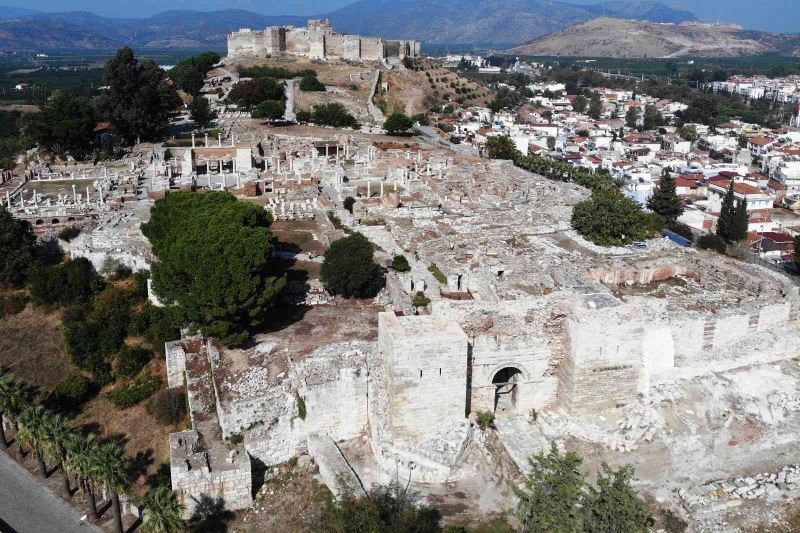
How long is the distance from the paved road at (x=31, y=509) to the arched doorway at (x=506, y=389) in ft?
29.5

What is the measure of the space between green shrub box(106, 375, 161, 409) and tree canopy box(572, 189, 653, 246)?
17.3 metres

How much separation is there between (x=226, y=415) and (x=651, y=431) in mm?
9232

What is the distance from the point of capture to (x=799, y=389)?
16.3 metres

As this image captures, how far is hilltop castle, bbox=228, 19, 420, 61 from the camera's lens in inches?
2854

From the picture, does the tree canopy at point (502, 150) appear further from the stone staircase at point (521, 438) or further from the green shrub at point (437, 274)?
the stone staircase at point (521, 438)

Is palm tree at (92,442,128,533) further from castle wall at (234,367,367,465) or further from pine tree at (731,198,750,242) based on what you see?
pine tree at (731,198,750,242)

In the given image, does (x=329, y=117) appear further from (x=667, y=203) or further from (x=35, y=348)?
(x=35, y=348)

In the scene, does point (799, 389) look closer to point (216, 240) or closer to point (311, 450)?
point (311, 450)

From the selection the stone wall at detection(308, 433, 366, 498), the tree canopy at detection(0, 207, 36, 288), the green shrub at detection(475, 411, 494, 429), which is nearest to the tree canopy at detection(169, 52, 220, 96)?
the tree canopy at detection(0, 207, 36, 288)

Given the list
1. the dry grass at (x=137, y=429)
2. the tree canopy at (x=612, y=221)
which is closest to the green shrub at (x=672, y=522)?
the dry grass at (x=137, y=429)

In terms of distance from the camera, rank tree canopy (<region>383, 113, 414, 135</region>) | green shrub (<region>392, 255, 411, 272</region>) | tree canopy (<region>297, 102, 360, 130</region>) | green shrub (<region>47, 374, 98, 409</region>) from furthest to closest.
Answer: tree canopy (<region>297, 102, 360, 130</region>) → tree canopy (<region>383, 113, 414, 135</region>) → green shrub (<region>392, 255, 411, 272</region>) → green shrub (<region>47, 374, 98, 409</region>)

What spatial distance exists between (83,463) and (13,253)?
14272 mm

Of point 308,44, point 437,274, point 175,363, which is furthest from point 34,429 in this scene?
point 308,44

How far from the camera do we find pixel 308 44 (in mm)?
72875
